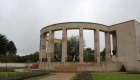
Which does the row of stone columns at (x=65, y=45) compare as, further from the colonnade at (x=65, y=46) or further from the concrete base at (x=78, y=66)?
the concrete base at (x=78, y=66)

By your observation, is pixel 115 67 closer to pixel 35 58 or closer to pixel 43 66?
pixel 43 66

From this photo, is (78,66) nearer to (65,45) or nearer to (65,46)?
(65,46)

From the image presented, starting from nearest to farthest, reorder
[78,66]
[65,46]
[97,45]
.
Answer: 1. [78,66]
2. [65,46]
3. [97,45]

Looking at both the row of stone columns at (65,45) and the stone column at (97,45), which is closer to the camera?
the row of stone columns at (65,45)

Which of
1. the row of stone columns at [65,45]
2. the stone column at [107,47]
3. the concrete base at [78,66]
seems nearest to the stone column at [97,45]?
the row of stone columns at [65,45]

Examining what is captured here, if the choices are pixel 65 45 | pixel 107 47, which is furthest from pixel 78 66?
pixel 107 47

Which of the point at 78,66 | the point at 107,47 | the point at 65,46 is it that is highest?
the point at 65,46

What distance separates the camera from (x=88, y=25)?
21.4 m

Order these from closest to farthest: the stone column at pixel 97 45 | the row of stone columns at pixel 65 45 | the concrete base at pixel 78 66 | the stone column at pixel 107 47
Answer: the concrete base at pixel 78 66, the row of stone columns at pixel 65 45, the stone column at pixel 97 45, the stone column at pixel 107 47

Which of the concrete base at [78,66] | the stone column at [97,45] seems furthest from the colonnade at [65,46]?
the concrete base at [78,66]

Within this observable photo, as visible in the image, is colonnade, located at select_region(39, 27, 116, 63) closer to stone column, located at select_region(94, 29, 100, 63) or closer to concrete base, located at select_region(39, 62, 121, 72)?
stone column, located at select_region(94, 29, 100, 63)

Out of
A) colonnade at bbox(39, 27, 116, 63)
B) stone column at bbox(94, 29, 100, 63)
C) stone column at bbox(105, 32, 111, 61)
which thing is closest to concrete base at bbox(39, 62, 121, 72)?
colonnade at bbox(39, 27, 116, 63)

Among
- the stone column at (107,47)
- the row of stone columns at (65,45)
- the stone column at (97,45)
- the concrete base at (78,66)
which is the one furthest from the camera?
the stone column at (107,47)

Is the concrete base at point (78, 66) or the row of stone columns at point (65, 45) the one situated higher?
the row of stone columns at point (65, 45)
